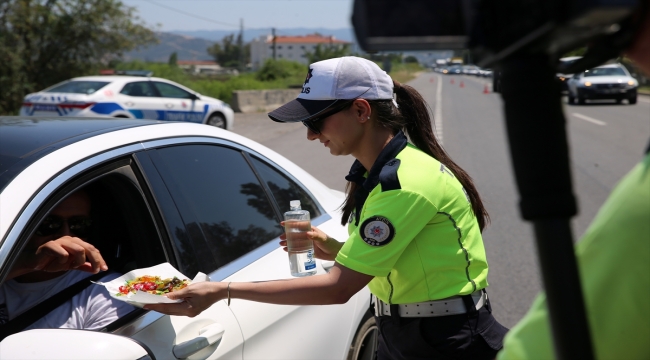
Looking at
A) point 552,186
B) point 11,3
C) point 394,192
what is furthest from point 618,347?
point 11,3

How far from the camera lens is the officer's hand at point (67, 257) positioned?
8.46 ft

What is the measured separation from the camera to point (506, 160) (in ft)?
43.7

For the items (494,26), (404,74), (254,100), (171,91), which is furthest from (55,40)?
(404,74)

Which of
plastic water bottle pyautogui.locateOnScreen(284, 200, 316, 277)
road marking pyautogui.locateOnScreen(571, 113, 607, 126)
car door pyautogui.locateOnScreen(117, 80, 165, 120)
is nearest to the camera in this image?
plastic water bottle pyautogui.locateOnScreen(284, 200, 316, 277)

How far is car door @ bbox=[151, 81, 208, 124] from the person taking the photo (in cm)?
1725

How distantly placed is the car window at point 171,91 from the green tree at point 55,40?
29.2 ft

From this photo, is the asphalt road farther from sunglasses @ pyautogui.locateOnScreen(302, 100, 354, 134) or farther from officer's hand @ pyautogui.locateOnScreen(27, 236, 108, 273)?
officer's hand @ pyautogui.locateOnScreen(27, 236, 108, 273)

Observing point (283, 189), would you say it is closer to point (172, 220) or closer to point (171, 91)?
point (172, 220)

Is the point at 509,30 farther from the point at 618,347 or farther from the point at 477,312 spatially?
the point at 477,312

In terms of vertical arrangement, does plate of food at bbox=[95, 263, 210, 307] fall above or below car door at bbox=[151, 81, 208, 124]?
above

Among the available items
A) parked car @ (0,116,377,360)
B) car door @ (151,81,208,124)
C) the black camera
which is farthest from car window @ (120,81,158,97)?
the black camera

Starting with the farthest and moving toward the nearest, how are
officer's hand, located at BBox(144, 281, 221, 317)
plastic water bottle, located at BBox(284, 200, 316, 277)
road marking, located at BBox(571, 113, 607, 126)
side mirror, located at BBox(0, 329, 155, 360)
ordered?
road marking, located at BBox(571, 113, 607, 126), plastic water bottle, located at BBox(284, 200, 316, 277), officer's hand, located at BBox(144, 281, 221, 317), side mirror, located at BBox(0, 329, 155, 360)

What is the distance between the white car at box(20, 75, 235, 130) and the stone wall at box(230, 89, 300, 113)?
833 centimetres

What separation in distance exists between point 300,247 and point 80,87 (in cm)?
1495
